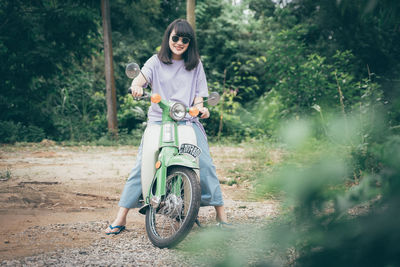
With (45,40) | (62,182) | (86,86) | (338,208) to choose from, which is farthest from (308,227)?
(86,86)

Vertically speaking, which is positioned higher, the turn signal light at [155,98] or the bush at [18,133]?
the turn signal light at [155,98]

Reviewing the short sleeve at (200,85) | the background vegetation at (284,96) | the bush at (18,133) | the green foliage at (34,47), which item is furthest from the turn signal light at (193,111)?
the green foliage at (34,47)

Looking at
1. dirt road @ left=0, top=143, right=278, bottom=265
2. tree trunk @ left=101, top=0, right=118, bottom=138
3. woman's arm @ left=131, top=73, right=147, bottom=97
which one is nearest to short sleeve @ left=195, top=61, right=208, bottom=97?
woman's arm @ left=131, top=73, right=147, bottom=97

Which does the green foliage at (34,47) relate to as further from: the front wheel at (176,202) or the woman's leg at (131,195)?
the front wheel at (176,202)

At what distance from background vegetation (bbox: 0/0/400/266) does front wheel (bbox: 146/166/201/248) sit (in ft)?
2.00

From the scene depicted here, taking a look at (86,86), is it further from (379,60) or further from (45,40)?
(379,60)

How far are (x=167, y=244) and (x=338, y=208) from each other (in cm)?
193

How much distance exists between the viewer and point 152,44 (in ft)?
47.9

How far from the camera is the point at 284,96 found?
27.1 feet

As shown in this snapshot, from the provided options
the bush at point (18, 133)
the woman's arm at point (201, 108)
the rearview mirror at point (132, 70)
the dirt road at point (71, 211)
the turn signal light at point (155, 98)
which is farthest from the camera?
the bush at point (18, 133)

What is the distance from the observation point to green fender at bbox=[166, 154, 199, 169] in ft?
8.66

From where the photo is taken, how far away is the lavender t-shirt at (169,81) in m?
3.01

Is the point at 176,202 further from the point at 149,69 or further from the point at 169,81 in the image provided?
the point at 149,69

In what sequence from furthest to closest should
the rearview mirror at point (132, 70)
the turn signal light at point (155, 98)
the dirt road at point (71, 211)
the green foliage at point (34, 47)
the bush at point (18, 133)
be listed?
the green foliage at point (34, 47)
the bush at point (18, 133)
the turn signal light at point (155, 98)
the rearview mirror at point (132, 70)
the dirt road at point (71, 211)
